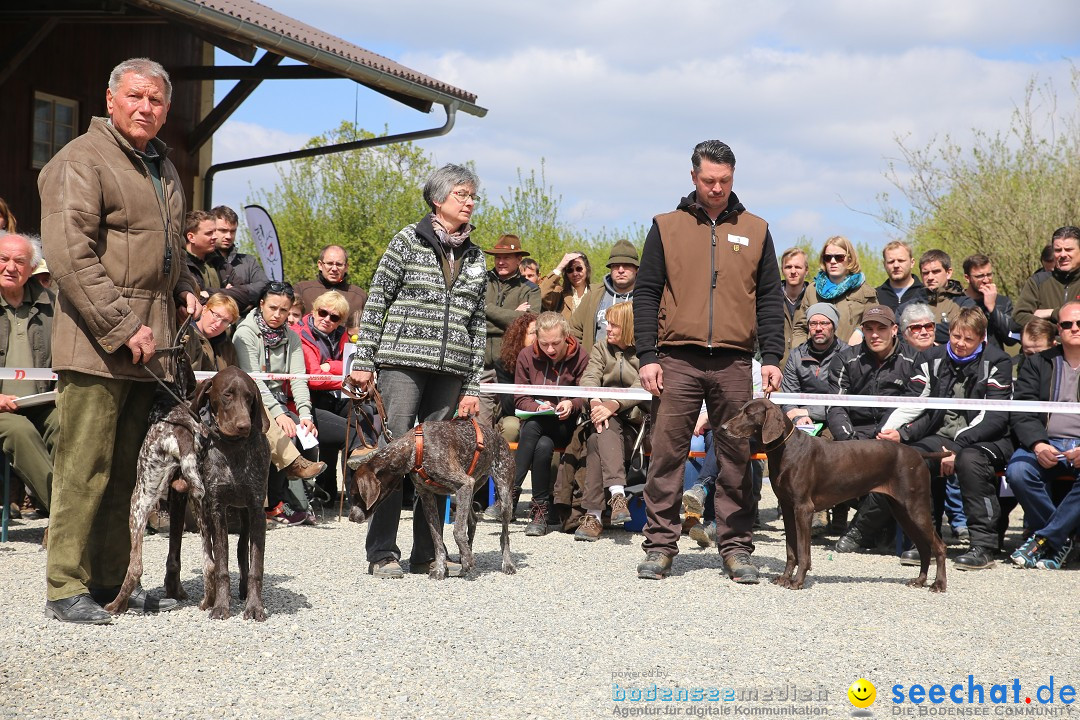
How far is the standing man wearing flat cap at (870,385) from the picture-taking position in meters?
8.22

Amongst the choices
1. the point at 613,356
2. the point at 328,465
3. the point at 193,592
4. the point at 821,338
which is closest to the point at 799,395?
the point at 821,338

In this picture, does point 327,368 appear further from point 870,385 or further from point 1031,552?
point 1031,552

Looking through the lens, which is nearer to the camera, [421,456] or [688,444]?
[421,456]

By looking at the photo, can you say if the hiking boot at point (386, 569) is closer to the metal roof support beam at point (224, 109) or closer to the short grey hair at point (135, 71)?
the short grey hair at point (135, 71)

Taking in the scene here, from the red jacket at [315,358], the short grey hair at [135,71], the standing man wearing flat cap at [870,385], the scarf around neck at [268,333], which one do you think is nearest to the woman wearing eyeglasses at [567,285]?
the red jacket at [315,358]

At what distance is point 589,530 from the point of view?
→ 337 inches

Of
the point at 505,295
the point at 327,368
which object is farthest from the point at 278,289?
the point at 505,295

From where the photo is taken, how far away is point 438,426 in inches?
255

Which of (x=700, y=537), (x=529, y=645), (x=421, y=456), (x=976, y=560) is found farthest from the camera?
(x=700, y=537)

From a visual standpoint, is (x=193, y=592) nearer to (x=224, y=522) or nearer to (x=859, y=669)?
(x=224, y=522)

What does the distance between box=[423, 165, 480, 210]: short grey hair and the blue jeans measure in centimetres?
434

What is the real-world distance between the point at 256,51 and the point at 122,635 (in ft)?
32.7

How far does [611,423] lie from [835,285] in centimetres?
269

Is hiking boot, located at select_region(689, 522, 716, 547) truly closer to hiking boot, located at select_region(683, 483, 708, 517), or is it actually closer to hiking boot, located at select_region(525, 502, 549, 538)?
hiking boot, located at select_region(683, 483, 708, 517)
